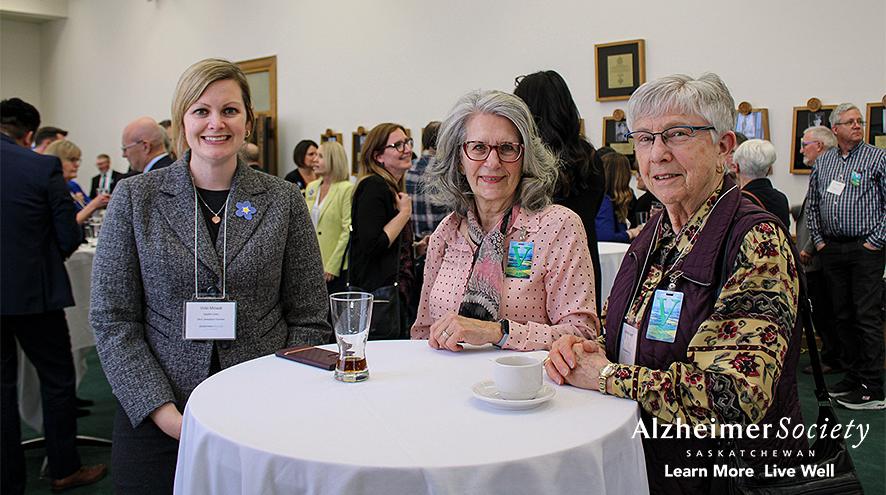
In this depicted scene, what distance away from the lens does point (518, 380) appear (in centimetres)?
133

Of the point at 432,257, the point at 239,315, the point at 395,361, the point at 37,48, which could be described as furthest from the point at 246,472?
the point at 37,48

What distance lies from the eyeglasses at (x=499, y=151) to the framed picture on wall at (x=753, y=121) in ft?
13.2

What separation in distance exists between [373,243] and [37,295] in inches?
62.5

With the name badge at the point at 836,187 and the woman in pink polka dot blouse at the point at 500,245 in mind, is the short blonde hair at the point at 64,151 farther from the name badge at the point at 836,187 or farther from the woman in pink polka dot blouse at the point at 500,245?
the name badge at the point at 836,187

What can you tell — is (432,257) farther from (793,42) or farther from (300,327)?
(793,42)

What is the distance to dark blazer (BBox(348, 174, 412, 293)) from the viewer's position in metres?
3.80

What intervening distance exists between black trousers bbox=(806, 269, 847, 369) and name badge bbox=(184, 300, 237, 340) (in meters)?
4.57

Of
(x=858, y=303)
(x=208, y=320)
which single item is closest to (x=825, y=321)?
(x=858, y=303)

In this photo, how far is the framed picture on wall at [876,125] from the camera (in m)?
4.94

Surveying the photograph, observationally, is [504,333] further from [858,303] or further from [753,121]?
[753,121]

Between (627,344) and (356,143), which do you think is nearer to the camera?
(627,344)

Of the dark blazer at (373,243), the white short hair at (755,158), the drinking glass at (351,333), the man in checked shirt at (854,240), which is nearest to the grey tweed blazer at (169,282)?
the drinking glass at (351,333)

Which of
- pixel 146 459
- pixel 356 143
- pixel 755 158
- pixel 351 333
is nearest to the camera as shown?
pixel 351 333

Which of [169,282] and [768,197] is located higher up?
[768,197]
